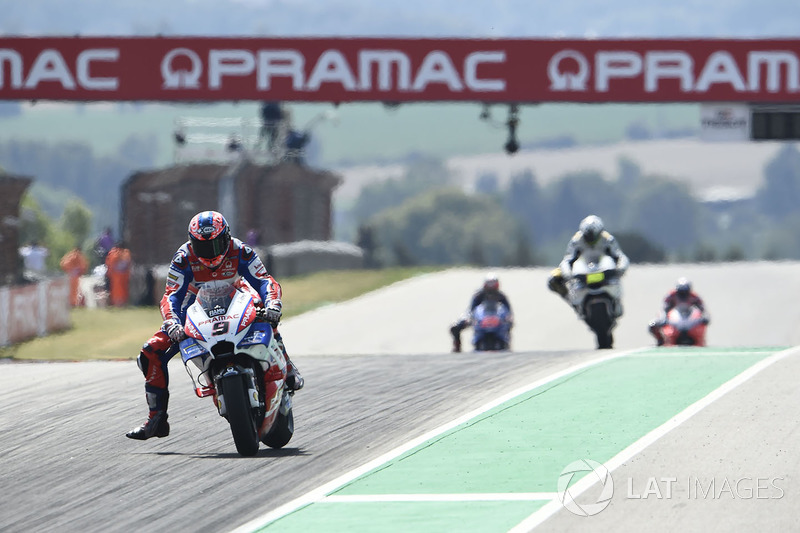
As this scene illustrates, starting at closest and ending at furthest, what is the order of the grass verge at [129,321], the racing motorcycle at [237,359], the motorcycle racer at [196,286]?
the racing motorcycle at [237,359]
the motorcycle racer at [196,286]
the grass verge at [129,321]

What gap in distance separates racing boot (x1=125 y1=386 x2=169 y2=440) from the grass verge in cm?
1229

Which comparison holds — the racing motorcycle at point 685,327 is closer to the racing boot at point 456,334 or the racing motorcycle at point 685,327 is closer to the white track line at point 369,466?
the racing boot at point 456,334

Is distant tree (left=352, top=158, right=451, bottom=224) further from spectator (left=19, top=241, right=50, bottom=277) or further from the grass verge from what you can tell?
spectator (left=19, top=241, right=50, bottom=277)

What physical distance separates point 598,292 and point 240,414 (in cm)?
953

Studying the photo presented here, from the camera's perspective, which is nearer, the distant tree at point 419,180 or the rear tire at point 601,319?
the rear tire at point 601,319

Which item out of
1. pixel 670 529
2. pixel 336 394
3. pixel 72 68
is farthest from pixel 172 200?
pixel 670 529

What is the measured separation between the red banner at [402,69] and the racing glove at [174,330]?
569 inches

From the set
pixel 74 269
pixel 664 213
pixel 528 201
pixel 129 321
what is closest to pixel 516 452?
pixel 129 321

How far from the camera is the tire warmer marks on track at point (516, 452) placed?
827 centimetres

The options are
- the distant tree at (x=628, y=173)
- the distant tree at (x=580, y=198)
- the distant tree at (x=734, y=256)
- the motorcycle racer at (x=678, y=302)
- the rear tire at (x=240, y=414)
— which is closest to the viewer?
the rear tire at (x=240, y=414)

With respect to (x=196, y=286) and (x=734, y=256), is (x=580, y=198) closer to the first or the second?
(x=734, y=256)

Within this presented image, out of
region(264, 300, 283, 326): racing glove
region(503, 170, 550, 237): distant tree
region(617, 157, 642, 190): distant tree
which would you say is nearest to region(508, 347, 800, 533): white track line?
region(264, 300, 283, 326): racing glove

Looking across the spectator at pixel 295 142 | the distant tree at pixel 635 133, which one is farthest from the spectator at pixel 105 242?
the distant tree at pixel 635 133

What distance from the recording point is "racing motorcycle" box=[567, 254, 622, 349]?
61.4 ft
